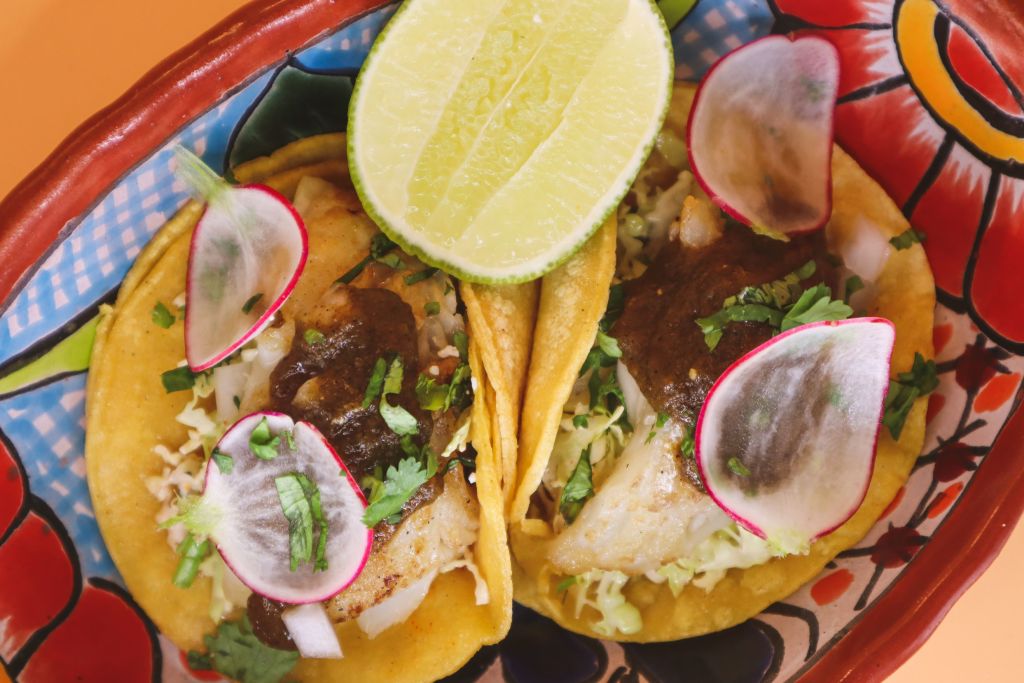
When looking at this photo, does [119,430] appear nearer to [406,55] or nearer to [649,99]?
[406,55]

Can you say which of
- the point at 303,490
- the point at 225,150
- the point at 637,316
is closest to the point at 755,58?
the point at 637,316

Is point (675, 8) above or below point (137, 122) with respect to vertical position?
below

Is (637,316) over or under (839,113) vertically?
under

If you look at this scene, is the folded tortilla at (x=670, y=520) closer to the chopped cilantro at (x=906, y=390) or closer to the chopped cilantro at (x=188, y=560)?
the chopped cilantro at (x=906, y=390)

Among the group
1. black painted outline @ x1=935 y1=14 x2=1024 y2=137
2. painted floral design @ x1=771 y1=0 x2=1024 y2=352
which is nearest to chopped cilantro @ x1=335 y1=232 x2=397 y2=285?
painted floral design @ x1=771 y1=0 x2=1024 y2=352

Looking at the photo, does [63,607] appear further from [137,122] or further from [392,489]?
[137,122]

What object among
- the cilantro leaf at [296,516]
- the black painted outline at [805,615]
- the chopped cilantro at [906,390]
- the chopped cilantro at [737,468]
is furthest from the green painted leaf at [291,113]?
the black painted outline at [805,615]

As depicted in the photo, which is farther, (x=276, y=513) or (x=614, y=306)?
(x=614, y=306)

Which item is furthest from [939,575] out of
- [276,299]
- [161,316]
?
[161,316]
